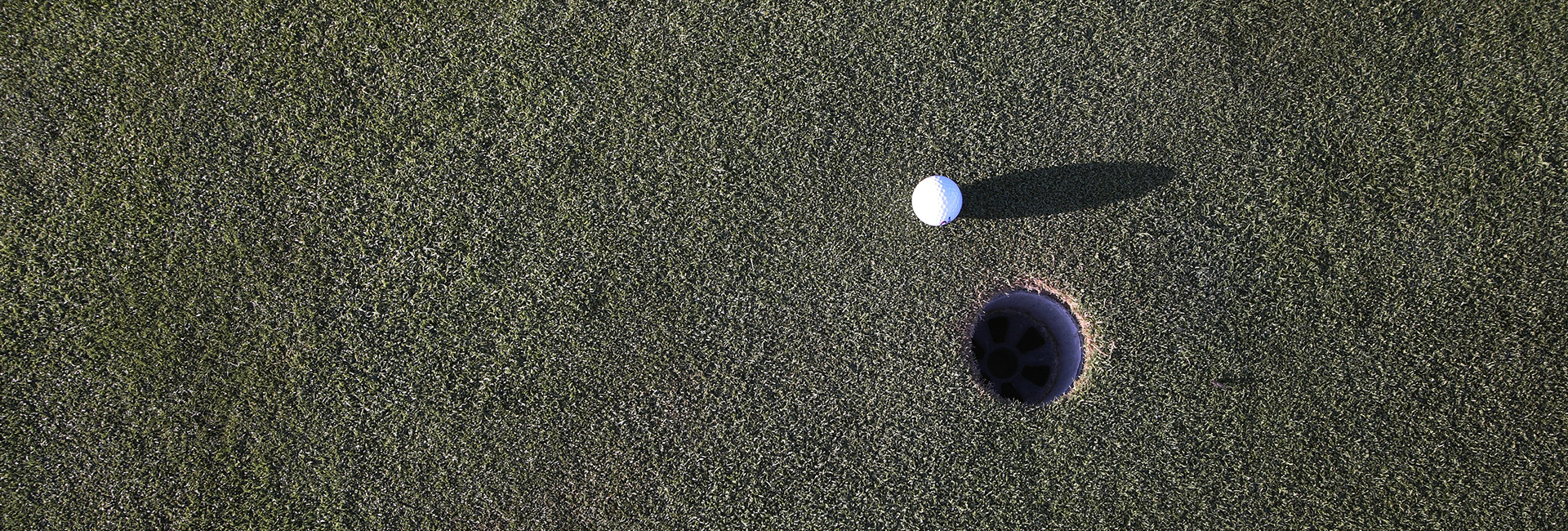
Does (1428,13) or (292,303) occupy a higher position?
(1428,13)

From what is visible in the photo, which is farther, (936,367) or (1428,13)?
(1428,13)

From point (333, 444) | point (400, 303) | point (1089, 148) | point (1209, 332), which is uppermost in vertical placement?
point (1089, 148)

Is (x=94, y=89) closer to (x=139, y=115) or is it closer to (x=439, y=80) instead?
(x=139, y=115)

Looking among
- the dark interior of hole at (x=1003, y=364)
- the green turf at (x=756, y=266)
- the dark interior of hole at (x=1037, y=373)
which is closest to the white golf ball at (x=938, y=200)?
the green turf at (x=756, y=266)

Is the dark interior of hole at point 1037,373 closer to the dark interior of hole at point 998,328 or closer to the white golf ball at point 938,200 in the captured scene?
the dark interior of hole at point 998,328

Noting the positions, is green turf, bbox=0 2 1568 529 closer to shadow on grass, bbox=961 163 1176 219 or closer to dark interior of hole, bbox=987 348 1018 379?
shadow on grass, bbox=961 163 1176 219

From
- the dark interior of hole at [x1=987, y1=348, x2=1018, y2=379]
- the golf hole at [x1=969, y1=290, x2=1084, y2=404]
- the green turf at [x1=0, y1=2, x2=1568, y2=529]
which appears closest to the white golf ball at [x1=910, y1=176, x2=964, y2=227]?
the green turf at [x1=0, y1=2, x2=1568, y2=529]

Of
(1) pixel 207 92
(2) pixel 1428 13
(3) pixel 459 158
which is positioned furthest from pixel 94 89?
(2) pixel 1428 13

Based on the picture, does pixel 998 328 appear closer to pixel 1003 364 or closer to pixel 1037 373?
pixel 1003 364
